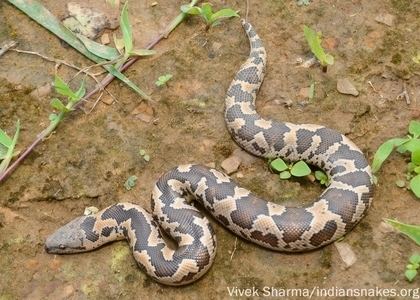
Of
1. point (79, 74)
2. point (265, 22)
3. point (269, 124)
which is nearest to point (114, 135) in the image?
point (79, 74)

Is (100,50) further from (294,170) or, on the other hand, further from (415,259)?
(415,259)

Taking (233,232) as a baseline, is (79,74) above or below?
above

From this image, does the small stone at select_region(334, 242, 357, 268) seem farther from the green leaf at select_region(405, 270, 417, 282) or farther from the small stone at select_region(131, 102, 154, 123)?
the small stone at select_region(131, 102, 154, 123)

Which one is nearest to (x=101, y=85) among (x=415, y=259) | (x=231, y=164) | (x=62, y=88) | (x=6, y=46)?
(x=62, y=88)

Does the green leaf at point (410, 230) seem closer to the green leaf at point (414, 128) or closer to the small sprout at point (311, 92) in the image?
the green leaf at point (414, 128)

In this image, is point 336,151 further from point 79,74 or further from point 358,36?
point 79,74

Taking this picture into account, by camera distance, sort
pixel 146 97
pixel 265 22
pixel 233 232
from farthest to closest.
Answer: pixel 265 22
pixel 146 97
pixel 233 232
